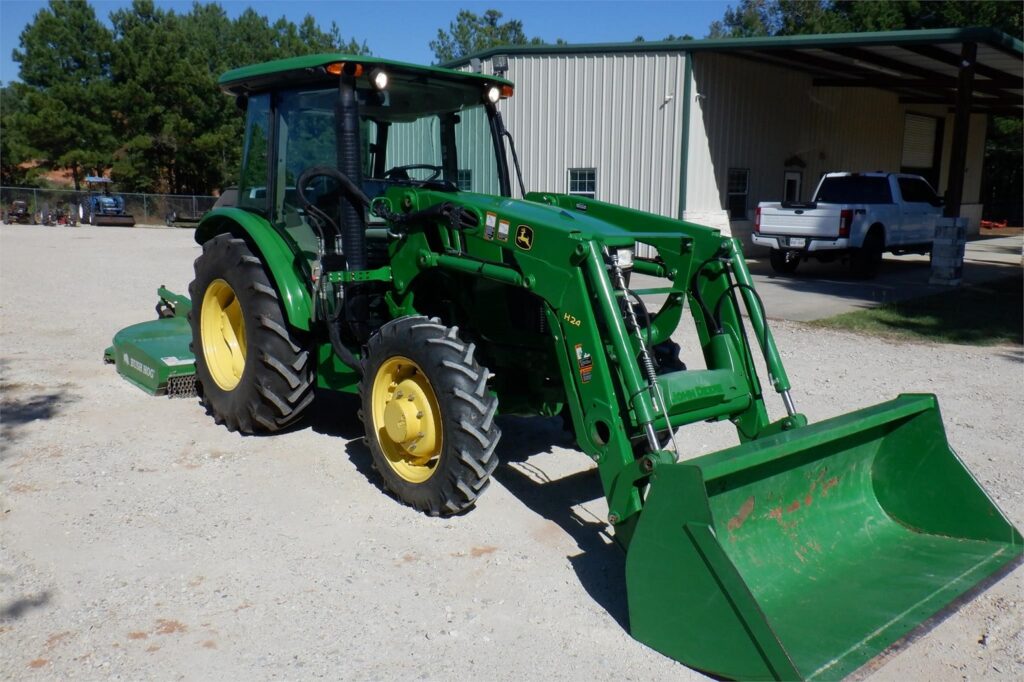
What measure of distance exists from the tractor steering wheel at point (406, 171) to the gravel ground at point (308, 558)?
1880 millimetres

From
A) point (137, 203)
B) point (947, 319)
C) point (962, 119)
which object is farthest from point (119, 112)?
point (947, 319)

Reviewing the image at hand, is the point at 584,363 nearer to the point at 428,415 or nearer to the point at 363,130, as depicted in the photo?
the point at 428,415

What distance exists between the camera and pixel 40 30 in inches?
1774

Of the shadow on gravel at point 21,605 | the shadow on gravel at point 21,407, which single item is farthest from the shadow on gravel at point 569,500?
the shadow on gravel at point 21,407

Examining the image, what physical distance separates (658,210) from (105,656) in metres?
16.3

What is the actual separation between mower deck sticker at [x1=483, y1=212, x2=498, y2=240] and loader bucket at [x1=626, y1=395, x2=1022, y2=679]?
1.75m

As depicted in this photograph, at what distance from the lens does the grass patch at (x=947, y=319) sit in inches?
427

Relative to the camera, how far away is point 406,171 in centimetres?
592

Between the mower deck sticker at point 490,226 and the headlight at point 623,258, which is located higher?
the mower deck sticker at point 490,226

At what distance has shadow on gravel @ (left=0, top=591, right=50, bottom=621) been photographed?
382 cm

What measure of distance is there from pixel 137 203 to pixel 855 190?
30519 millimetres

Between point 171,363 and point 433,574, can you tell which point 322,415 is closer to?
point 171,363

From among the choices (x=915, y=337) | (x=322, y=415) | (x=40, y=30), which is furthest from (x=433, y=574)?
(x=40, y=30)

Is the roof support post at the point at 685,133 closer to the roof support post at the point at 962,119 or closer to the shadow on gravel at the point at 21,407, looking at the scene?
the roof support post at the point at 962,119
